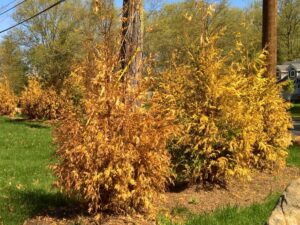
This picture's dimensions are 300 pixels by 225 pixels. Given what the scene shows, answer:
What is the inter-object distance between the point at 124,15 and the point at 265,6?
6.04 meters

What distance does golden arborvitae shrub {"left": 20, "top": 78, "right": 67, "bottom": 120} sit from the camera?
2273 cm

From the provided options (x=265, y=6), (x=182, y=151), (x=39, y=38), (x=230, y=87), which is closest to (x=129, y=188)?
(x=182, y=151)

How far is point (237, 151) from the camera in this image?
22.5ft

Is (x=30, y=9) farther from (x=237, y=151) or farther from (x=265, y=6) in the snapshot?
(x=237, y=151)

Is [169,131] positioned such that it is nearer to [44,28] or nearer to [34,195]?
[34,195]

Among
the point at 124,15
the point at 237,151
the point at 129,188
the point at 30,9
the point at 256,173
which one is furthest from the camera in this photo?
the point at 30,9

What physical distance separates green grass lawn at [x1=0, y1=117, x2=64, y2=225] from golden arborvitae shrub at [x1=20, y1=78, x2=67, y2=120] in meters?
8.18

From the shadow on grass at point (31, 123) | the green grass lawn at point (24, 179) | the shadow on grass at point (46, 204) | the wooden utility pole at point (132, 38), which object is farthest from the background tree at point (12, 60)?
the wooden utility pole at point (132, 38)

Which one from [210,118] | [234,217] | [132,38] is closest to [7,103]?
[210,118]

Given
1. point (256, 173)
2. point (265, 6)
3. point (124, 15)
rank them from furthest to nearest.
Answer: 1. point (265, 6)
2. point (256, 173)
3. point (124, 15)

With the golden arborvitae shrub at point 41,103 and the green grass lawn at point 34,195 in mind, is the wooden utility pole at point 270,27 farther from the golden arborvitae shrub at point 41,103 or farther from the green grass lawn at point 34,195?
the golden arborvitae shrub at point 41,103

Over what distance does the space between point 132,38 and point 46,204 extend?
2.29 m

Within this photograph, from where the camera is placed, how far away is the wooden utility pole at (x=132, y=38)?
5539mm

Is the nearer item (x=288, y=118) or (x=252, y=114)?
(x=252, y=114)
